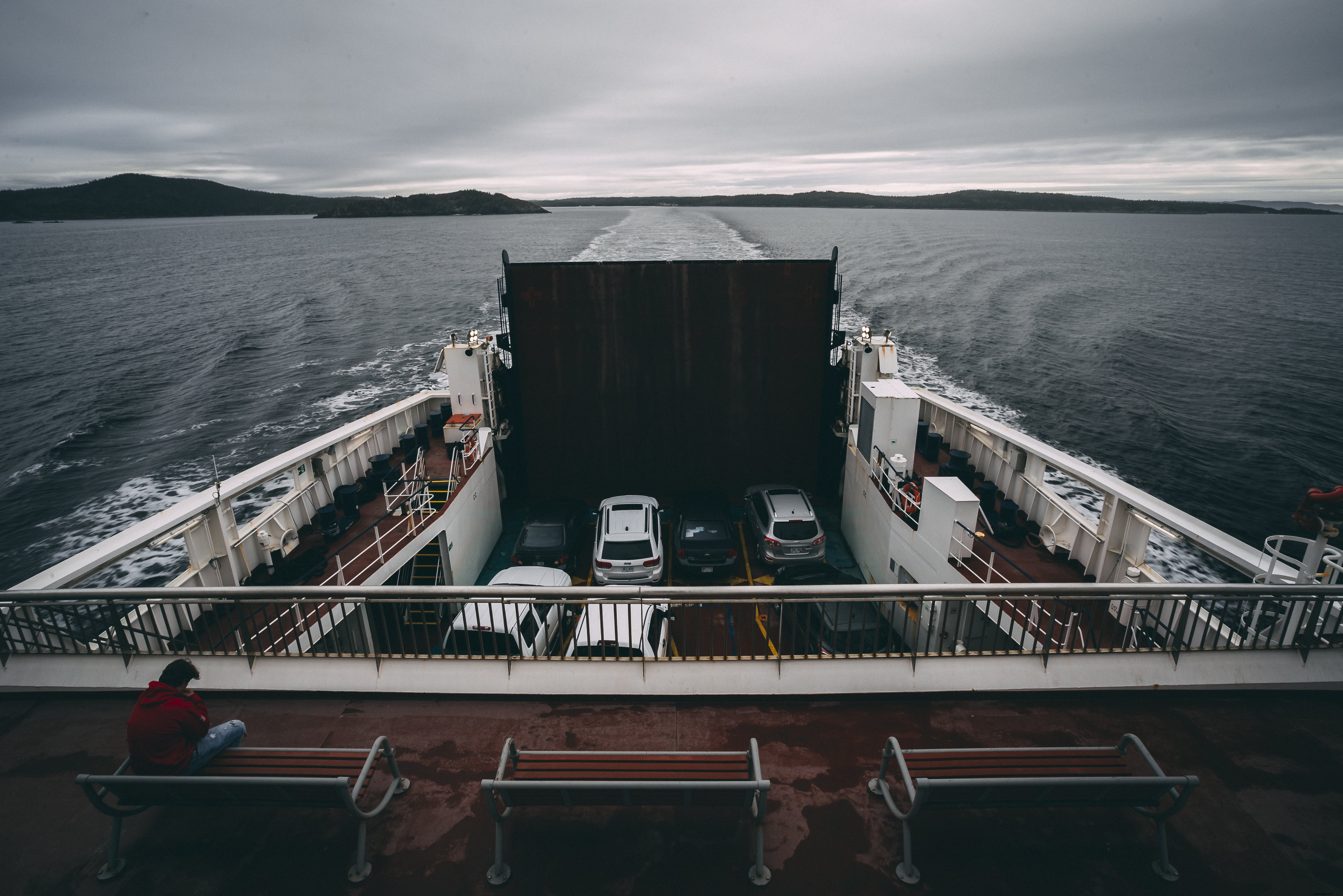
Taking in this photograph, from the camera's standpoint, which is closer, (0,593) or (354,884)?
(354,884)

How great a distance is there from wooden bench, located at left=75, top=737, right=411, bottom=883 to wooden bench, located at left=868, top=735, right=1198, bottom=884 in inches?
128

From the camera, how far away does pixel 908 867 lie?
370cm

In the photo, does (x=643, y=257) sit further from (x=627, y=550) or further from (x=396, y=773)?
(x=396, y=773)

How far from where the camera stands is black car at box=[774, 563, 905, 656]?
8.75m

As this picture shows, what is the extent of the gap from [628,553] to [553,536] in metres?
1.97

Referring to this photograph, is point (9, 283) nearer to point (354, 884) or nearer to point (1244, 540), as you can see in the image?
point (354, 884)

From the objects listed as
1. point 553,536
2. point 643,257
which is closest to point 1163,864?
point 553,536

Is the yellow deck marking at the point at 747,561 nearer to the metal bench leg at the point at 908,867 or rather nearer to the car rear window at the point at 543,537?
the car rear window at the point at 543,537

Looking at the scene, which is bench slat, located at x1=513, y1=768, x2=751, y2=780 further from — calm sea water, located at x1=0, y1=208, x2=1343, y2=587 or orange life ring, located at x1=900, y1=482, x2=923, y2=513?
calm sea water, located at x1=0, y1=208, x2=1343, y2=587

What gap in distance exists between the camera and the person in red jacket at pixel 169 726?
367cm

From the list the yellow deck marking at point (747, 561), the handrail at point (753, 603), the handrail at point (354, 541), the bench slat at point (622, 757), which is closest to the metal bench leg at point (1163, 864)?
the handrail at point (753, 603)

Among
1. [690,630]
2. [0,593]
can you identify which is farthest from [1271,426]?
[0,593]

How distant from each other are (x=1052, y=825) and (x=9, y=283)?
105 m

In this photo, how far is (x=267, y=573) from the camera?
377 inches
